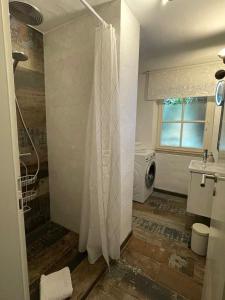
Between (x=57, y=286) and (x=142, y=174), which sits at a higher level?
(x=142, y=174)

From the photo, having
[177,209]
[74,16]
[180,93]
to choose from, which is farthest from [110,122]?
[177,209]

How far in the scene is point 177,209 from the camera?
2666 mm

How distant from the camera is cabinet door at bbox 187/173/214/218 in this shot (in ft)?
6.15

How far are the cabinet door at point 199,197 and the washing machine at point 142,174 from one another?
868 mm

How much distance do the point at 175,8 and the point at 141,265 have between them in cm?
239

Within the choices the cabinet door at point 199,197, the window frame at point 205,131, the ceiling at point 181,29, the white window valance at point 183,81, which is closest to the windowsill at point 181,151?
the window frame at point 205,131

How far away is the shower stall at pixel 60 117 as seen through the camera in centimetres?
152

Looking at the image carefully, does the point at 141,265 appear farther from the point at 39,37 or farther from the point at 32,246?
the point at 39,37

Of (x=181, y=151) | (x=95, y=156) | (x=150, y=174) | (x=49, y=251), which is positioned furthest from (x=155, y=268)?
(x=181, y=151)

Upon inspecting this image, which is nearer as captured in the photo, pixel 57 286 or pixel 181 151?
pixel 57 286

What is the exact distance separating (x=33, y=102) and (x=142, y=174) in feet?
6.26

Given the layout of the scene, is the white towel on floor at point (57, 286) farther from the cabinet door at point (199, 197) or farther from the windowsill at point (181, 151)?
the windowsill at point (181, 151)

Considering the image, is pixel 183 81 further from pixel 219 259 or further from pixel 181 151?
pixel 219 259

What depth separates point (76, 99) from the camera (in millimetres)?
1718
